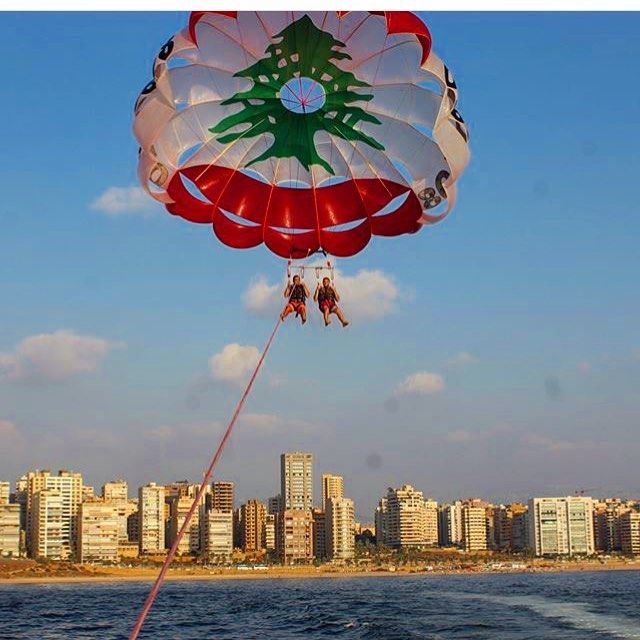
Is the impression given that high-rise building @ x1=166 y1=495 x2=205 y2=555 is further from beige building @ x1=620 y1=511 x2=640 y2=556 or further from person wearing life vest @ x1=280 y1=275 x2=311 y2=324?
person wearing life vest @ x1=280 y1=275 x2=311 y2=324

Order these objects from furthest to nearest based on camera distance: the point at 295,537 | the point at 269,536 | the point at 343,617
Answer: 1. the point at 269,536
2. the point at 295,537
3. the point at 343,617

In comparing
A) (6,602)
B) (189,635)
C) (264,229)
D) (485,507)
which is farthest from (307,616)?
(485,507)

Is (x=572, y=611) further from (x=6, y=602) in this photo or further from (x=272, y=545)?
(x=272, y=545)

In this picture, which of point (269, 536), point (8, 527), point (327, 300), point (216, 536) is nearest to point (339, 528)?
point (269, 536)

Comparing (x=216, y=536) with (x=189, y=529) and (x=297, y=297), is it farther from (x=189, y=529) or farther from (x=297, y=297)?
(x=297, y=297)

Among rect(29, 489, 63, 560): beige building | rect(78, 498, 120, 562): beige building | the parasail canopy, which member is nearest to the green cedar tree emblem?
the parasail canopy
